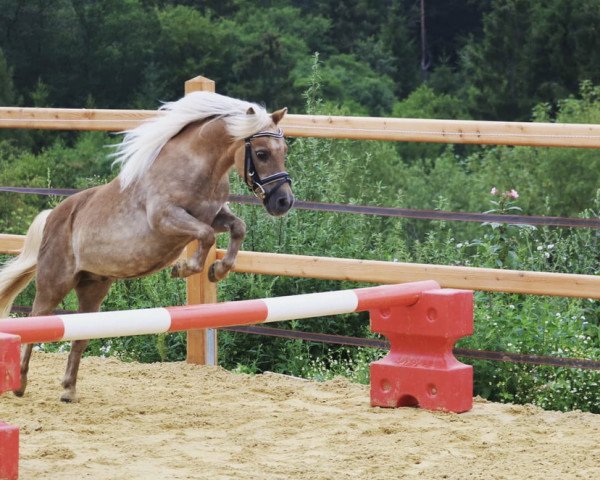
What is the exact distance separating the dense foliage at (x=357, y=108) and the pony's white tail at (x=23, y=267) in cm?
144

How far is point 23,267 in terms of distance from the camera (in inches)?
222

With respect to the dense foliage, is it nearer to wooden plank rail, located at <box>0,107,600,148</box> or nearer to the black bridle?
wooden plank rail, located at <box>0,107,600,148</box>

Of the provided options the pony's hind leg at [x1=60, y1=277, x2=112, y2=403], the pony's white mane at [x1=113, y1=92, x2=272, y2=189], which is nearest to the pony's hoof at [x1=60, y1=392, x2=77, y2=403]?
the pony's hind leg at [x1=60, y1=277, x2=112, y2=403]

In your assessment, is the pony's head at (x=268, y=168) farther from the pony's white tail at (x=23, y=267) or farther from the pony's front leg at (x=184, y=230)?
the pony's white tail at (x=23, y=267)

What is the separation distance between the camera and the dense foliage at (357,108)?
22.6 feet

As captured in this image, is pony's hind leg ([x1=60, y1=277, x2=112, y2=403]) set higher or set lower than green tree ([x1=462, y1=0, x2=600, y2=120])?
lower

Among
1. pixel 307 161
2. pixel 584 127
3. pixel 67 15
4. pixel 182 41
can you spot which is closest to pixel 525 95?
pixel 182 41

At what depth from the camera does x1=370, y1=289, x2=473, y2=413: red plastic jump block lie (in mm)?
5293

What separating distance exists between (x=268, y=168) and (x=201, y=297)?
5.65 feet

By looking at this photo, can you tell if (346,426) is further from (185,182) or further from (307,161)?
(307,161)

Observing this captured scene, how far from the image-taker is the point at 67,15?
42.7 meters

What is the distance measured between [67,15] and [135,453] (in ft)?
131

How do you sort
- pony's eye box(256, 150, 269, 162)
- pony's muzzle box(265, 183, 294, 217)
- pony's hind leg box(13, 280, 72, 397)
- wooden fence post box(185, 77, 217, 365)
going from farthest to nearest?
1. wooden fence post box(185, 77, 217, 365)
2. pony's hind leg box(13, 280, 72, 397)
3. pony's eye box(256, 150, 269, 162)
4. pony's muzzle box(265, 183, 294, 217)

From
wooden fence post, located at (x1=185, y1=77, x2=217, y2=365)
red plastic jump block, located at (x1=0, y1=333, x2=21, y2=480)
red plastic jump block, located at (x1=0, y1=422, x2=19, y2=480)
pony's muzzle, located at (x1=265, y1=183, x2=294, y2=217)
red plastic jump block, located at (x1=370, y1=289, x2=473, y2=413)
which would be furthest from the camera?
wooden fence post, located at (x1=185, y1=77, x2=217, y2=365)
